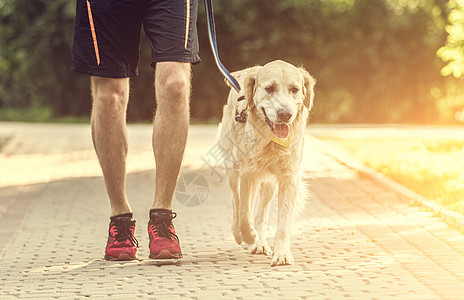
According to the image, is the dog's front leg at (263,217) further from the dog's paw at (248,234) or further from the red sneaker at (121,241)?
the red sneaker at (121,241)

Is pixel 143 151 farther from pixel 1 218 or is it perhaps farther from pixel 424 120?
pixel 424 120

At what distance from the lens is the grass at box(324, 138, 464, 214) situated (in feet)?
24.8

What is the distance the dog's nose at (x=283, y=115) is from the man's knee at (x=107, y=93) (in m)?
0.98

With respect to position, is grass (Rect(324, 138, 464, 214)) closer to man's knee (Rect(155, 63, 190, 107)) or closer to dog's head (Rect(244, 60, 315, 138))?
dog's head (Rect(244, 60, 315, 138))

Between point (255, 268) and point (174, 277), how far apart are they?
53cm

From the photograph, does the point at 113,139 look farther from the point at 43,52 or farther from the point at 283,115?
the point at 43,52

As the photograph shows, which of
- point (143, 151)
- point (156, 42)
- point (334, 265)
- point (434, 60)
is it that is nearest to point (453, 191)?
point (334, 265)

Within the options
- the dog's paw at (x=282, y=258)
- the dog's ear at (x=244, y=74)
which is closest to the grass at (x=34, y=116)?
the dog's ear at (x=244, y=74)

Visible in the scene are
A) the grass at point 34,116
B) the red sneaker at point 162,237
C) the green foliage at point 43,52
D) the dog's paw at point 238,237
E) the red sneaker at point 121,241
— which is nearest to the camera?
the red sneaker at point 162,237

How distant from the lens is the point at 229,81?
5.48 m

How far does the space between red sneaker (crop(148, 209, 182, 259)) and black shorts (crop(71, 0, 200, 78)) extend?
0.89 meters

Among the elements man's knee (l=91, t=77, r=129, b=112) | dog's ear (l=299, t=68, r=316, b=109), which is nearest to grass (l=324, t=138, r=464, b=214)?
dog's ear (l=299, t=68, r=316, b=109)

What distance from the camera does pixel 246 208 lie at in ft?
17.5

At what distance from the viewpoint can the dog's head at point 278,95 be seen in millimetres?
5016
